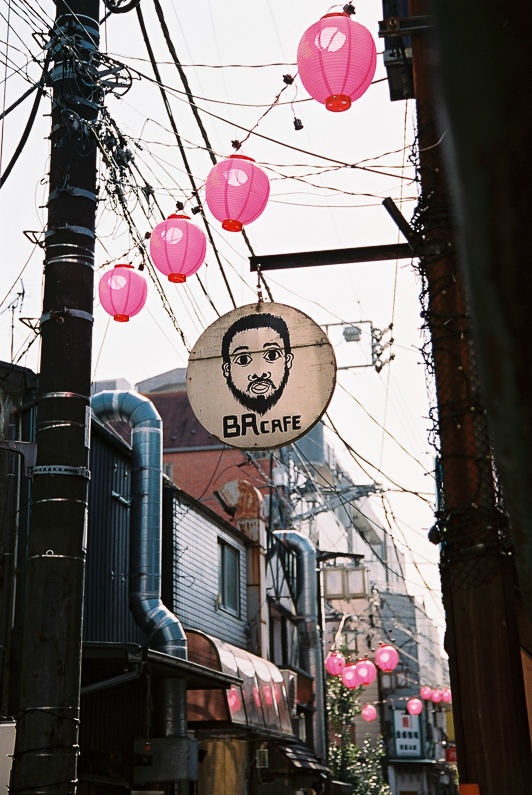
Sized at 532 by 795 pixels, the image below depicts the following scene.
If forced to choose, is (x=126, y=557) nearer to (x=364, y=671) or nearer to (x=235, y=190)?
(x=235, y=190)

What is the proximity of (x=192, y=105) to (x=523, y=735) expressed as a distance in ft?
28.6

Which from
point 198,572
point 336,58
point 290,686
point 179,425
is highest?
point 179,425

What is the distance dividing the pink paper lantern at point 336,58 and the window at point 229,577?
1670 cm

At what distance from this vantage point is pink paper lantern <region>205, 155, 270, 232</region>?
1116 centimetres

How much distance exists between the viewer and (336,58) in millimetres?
9984

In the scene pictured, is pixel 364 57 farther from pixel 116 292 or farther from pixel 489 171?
pixel 489 171

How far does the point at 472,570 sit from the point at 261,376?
4401 mm

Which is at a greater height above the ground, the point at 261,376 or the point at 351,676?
the point at 261,376

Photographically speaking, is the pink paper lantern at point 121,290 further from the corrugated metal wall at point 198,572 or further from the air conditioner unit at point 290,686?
the air conditioner unit at point 290,686

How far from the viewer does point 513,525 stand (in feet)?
5.04

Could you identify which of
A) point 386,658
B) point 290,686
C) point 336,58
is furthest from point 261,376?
point 386,658

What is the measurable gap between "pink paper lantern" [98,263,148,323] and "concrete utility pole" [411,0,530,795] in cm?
672

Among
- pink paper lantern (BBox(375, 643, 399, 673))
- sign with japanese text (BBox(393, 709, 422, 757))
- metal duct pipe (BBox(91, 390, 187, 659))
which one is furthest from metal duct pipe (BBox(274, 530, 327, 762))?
sign with japanese text (BBox(393, 709, 422, 757))

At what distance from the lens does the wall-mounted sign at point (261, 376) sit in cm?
1012
